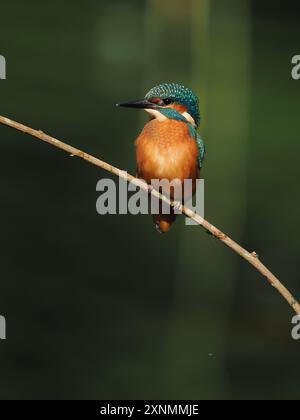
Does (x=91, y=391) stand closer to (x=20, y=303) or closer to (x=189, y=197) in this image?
(x=20, y=303)

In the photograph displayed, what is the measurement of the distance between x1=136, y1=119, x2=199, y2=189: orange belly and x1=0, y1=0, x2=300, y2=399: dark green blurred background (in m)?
1.22

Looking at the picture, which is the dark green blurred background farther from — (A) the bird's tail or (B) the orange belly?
(B) the orange belly

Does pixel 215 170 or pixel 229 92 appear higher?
pixel 229 92

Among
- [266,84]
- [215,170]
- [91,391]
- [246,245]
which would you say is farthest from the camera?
[266,84]

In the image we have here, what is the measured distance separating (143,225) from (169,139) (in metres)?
2.40

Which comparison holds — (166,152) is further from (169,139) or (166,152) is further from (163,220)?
(163,220)

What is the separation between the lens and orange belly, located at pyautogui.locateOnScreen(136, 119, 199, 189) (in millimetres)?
3506

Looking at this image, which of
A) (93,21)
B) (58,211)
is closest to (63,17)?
(93,21)

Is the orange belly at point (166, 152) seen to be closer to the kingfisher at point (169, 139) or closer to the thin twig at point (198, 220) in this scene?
the kingfisher at point (169, 139)

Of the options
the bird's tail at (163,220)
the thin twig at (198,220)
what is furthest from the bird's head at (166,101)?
the thin twig at (198,220)

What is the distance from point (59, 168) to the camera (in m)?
6.26

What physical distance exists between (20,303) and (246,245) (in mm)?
1400

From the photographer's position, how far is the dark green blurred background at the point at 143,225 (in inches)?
181

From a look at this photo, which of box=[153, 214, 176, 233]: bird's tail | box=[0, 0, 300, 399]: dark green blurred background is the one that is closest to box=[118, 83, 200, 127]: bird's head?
box=[153, 214, 176, 233]: bird's tail
